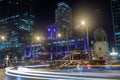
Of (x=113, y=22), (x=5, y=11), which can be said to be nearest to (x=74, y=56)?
(x=113, y=22)

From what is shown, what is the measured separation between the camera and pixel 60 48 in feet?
399

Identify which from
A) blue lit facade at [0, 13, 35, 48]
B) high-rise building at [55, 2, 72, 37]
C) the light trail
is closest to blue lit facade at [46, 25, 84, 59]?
blue lit facade at [0, 13, 35, 48]

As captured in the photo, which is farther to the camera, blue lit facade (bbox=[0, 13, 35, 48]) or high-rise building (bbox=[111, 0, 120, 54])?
blue lit facade (bbox=[0, 13, 35, 48])

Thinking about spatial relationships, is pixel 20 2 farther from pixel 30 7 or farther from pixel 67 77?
pixel 67 77

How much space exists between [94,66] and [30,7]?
501 feet

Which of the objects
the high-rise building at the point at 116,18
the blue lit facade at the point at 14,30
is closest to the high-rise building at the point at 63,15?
the blue lit facade at the point at 14,30

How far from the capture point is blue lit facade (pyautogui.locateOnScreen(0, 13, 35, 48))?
149125 mm

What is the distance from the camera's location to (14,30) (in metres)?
152

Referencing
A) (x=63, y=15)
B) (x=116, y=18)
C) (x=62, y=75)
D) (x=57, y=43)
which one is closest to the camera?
(x=62, y=75)

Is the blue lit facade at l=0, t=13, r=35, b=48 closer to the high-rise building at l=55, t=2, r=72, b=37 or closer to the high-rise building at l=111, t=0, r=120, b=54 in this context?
the high-rise building at l=55, t=2, r=72, b=37

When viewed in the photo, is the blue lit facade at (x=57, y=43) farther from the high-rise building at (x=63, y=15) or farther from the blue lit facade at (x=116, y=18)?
the high-rise building at (x=63, y=15)

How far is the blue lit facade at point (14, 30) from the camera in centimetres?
14912

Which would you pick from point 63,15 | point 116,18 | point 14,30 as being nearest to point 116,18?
point 116,18

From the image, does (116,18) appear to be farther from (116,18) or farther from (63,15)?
(63,15)
